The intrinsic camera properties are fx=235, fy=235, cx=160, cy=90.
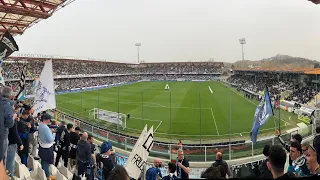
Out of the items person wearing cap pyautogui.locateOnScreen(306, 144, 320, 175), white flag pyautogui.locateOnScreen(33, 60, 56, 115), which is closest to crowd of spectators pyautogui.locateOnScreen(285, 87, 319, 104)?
white flag pyautogui.locateOnScreen(33, 60, 56, 115)

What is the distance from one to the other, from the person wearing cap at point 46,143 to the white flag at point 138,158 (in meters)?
2.08

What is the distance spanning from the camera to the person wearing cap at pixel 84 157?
466cm

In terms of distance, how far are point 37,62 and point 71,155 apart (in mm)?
48670

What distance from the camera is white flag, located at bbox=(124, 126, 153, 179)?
396 cm

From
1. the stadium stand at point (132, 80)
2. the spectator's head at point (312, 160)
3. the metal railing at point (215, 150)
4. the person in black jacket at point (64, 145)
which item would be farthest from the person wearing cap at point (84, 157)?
the metal railing at point (215, 150)

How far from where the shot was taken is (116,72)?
7625 cm

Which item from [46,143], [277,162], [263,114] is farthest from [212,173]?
[263,114]

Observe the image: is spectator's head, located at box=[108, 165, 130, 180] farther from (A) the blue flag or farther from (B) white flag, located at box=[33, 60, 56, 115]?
(B) white flag, located at box=[33, 60, 56, 115]

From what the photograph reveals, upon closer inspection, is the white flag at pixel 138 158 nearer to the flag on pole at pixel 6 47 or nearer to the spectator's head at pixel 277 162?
the spectator's head at pixel 277 162

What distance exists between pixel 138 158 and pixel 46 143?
2327mm

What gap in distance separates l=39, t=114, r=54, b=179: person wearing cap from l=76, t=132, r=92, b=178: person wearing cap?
2.69ft

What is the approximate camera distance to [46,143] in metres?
5.07

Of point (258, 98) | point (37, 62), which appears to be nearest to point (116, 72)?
point (37, 62)

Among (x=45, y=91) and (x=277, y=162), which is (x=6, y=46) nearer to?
(x=45, y=91)
